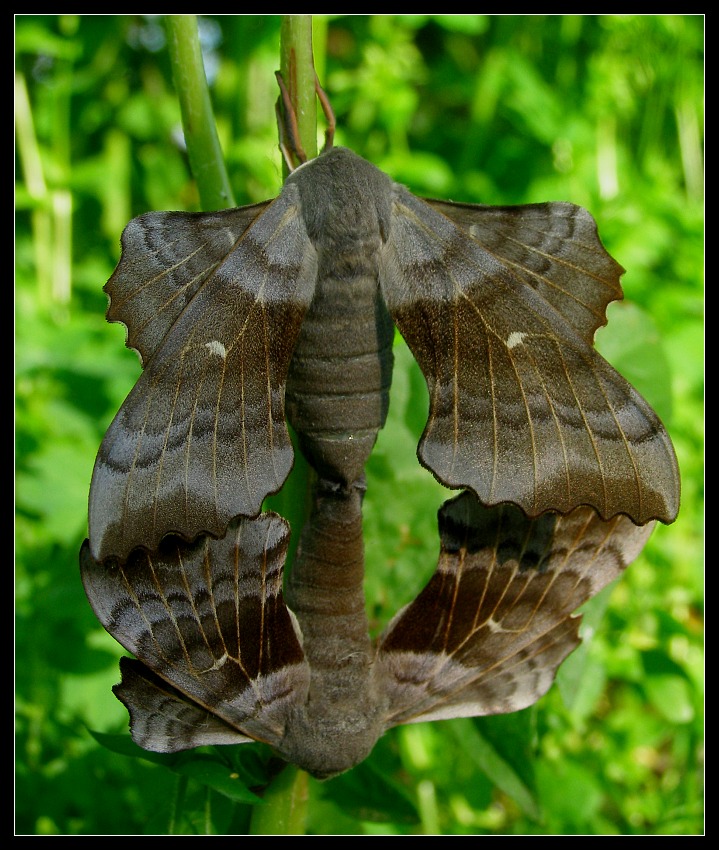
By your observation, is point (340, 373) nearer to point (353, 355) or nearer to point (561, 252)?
point (353, 355)

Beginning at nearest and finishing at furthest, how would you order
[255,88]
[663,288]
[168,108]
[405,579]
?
[405,579], [663,288], [255,88], [168,108]

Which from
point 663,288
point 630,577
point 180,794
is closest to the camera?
point 180,794

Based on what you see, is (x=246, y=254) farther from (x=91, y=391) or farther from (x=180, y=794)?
(x=91, y=391)

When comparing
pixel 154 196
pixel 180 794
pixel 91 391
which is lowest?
pixel 180 794

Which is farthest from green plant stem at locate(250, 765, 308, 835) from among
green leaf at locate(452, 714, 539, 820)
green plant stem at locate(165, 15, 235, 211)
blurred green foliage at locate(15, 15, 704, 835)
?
green plant stem at locate(165, 15, 235, 211)

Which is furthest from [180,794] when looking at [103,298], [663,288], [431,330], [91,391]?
[103,298]

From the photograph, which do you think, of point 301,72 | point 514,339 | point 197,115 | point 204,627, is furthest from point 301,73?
point 204,627

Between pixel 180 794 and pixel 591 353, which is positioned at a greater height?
pixel 591 353
